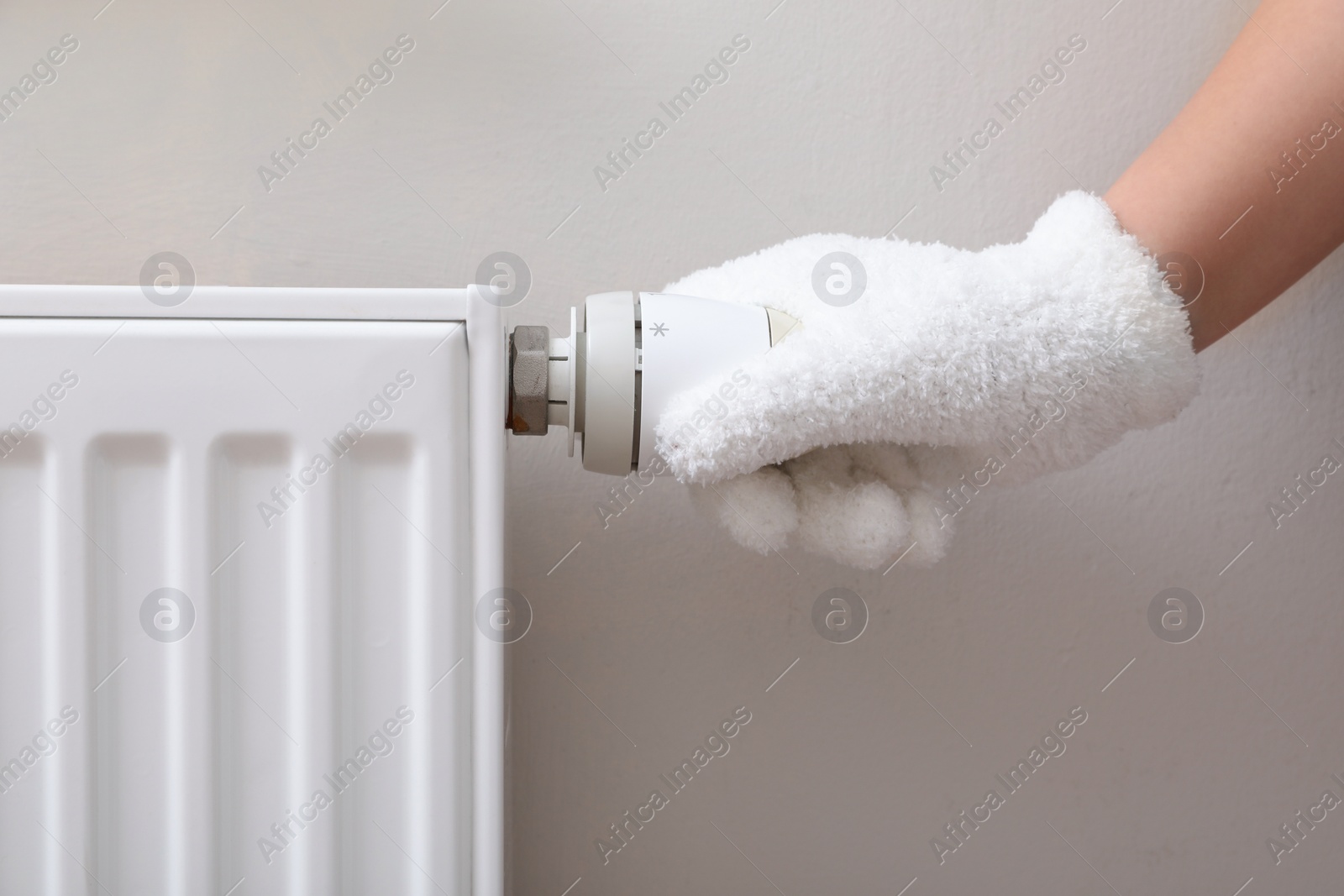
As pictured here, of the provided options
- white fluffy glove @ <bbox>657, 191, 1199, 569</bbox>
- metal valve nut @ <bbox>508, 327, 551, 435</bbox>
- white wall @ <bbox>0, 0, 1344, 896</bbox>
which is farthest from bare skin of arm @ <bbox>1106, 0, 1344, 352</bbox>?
metal valve nut @ <bbox>508, 327, 551, 435</bbox>

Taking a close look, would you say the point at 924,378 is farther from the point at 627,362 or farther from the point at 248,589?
the point at 248,589

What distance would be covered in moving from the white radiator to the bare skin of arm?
30 cm

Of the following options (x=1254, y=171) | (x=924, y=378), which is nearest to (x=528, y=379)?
(x=924, y=378)

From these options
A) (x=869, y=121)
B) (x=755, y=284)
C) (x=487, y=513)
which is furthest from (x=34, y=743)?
(x=869, y=121)

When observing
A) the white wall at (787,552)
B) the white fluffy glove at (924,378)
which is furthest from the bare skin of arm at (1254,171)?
the white wall at (787,552)

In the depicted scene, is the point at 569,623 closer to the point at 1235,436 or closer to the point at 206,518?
the point at 206,518

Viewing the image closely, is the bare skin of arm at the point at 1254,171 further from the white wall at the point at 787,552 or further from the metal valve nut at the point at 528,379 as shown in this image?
the metal valve nut at the point at 528,379

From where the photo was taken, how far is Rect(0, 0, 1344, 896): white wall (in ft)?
1.71

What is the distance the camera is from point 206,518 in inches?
13.6

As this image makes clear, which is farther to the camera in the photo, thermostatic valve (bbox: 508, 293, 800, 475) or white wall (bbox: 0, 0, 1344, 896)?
white wall (bbox: 0, 0, 1344, 896)

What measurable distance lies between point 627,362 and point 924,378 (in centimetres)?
12

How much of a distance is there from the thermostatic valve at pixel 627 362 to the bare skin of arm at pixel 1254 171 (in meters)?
0.18

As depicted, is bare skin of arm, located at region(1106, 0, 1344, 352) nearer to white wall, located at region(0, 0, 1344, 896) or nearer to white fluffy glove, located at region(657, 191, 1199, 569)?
white fluffy glove, located at region(657, 191, 1199, 569)

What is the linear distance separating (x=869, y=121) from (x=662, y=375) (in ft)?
0.91
